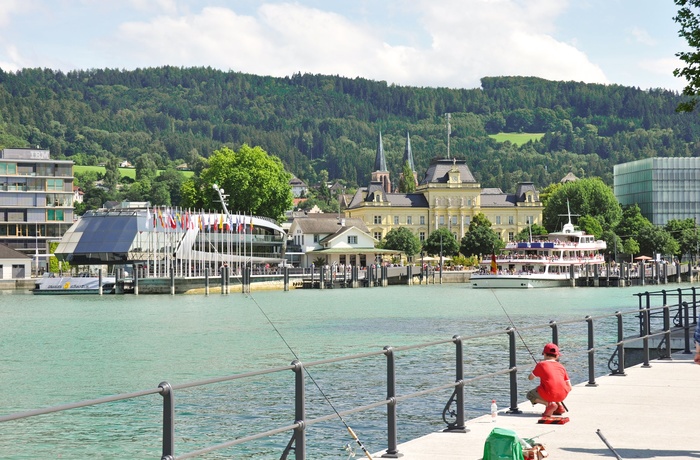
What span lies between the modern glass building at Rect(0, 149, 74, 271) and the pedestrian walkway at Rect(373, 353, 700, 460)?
405 ft

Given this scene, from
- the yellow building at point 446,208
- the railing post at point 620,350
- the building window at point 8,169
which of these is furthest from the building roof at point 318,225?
the railing post at point 620,350

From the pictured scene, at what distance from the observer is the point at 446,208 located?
571ft

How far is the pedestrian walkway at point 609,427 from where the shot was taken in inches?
414

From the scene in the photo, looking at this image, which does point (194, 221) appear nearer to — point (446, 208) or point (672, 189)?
point (446, 208)

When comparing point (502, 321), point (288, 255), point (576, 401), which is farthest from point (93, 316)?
point (288, 255)

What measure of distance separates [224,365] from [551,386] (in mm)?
21104

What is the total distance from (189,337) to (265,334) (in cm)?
324

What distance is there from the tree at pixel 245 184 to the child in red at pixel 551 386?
351ft

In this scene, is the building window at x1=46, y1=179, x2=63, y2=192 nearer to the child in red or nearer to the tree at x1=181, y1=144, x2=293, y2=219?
the tree at x1=181, y1=144, x2=293, y2=219

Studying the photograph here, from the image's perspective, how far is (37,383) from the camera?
28.5 meters

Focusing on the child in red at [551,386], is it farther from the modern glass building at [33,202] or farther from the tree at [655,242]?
the tree at [655,242]

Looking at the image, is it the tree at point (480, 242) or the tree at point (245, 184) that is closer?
the tree at point (245, 184)

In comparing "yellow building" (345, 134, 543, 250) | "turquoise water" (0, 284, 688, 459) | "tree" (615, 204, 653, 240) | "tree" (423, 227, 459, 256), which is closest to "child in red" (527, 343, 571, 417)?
"turquoise water" (0, 284, 688, 459)

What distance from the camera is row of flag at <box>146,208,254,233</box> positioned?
98375mm
